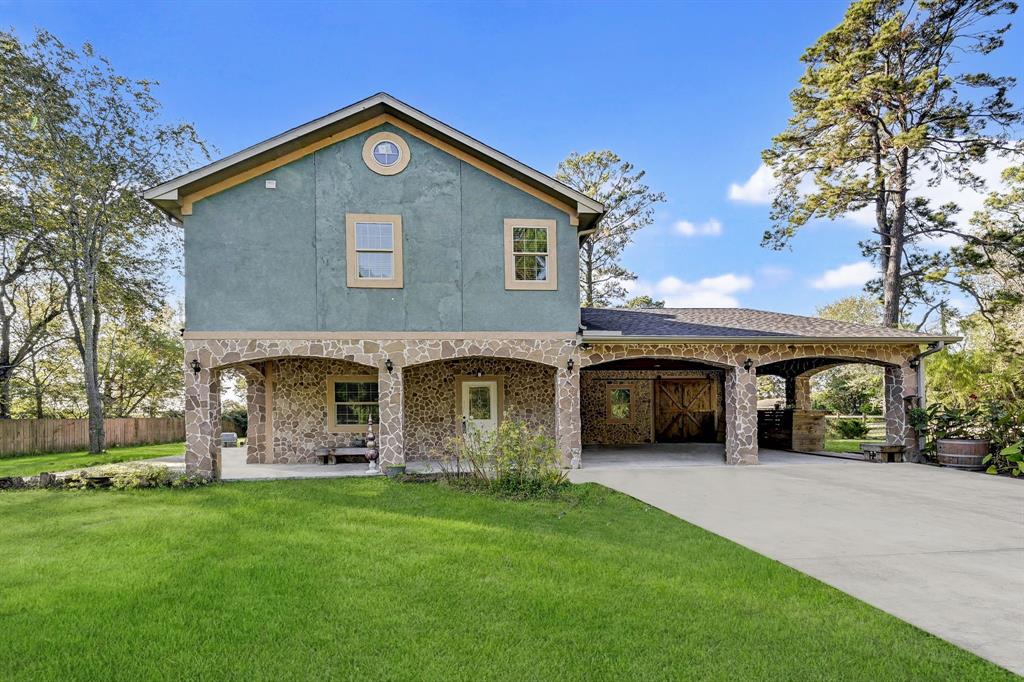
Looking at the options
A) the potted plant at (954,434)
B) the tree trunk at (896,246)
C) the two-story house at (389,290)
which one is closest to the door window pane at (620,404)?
the two-story house at (389,290)

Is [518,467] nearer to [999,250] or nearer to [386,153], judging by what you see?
[386,153]

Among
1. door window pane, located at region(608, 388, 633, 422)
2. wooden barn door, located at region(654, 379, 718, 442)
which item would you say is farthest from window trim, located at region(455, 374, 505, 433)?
wooden barn door, located at region(654, 379, 718, 442)

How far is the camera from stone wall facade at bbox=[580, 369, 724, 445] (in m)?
18.3

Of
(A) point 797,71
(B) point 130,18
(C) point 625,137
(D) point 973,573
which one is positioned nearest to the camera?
(D) point 973,573

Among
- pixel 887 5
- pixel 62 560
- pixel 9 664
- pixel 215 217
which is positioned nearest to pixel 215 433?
pixel 215 217

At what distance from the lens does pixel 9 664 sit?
363 cm

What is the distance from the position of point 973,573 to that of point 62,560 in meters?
9.28

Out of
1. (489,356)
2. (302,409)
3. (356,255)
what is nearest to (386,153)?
(356,255)

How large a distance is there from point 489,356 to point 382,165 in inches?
192

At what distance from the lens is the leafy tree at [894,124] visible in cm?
1877

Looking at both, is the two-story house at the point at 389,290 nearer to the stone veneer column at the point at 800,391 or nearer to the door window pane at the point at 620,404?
the stone veneer column at the point at 800,391

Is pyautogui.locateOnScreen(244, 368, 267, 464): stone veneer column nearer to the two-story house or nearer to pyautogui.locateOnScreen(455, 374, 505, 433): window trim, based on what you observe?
the two-story house

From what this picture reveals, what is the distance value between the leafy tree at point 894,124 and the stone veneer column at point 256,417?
20.8 metres

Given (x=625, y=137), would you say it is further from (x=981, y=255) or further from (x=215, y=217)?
(x=215, y=217)
